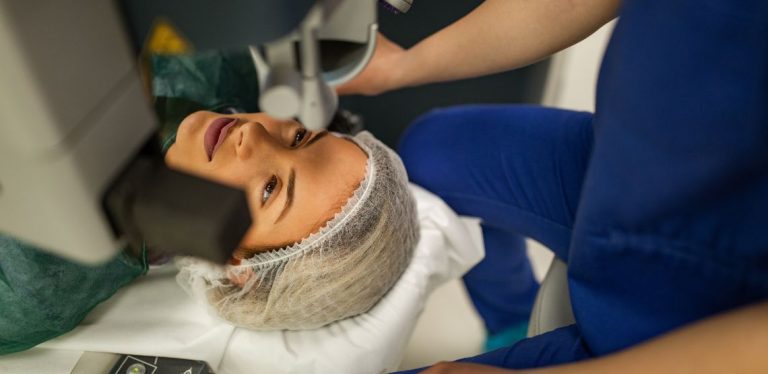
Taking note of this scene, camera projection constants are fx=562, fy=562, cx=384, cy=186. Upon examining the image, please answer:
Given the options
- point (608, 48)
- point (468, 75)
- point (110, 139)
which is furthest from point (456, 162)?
point (110, 139)

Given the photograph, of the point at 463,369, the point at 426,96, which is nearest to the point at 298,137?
the point at 463,369

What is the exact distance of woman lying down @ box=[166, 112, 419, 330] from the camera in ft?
2.13

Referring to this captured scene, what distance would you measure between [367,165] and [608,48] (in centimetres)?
36

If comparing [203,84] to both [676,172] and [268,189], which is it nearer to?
[268,189]

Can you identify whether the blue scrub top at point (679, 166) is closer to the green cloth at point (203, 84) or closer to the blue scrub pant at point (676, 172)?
the blue scrub pant at point (676, 172)

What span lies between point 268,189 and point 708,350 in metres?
0.48

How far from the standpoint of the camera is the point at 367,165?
2.56 ft

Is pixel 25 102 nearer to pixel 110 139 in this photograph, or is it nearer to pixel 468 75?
pixel 110 139

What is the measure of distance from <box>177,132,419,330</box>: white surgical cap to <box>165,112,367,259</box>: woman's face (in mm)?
18

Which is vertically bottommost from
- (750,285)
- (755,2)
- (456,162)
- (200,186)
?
(456,162)

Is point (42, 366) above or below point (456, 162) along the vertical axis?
below

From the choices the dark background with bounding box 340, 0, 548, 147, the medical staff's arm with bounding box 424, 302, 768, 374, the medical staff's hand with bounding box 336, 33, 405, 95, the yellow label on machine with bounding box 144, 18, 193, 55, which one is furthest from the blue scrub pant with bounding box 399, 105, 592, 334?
the yellow label on machine with bounding box 144, 18, 193, 55

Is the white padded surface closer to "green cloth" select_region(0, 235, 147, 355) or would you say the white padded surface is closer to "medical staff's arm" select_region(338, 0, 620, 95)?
"green cloth" select_region(0, 235, 147, 355)

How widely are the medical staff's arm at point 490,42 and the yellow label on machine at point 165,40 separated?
241 mm
